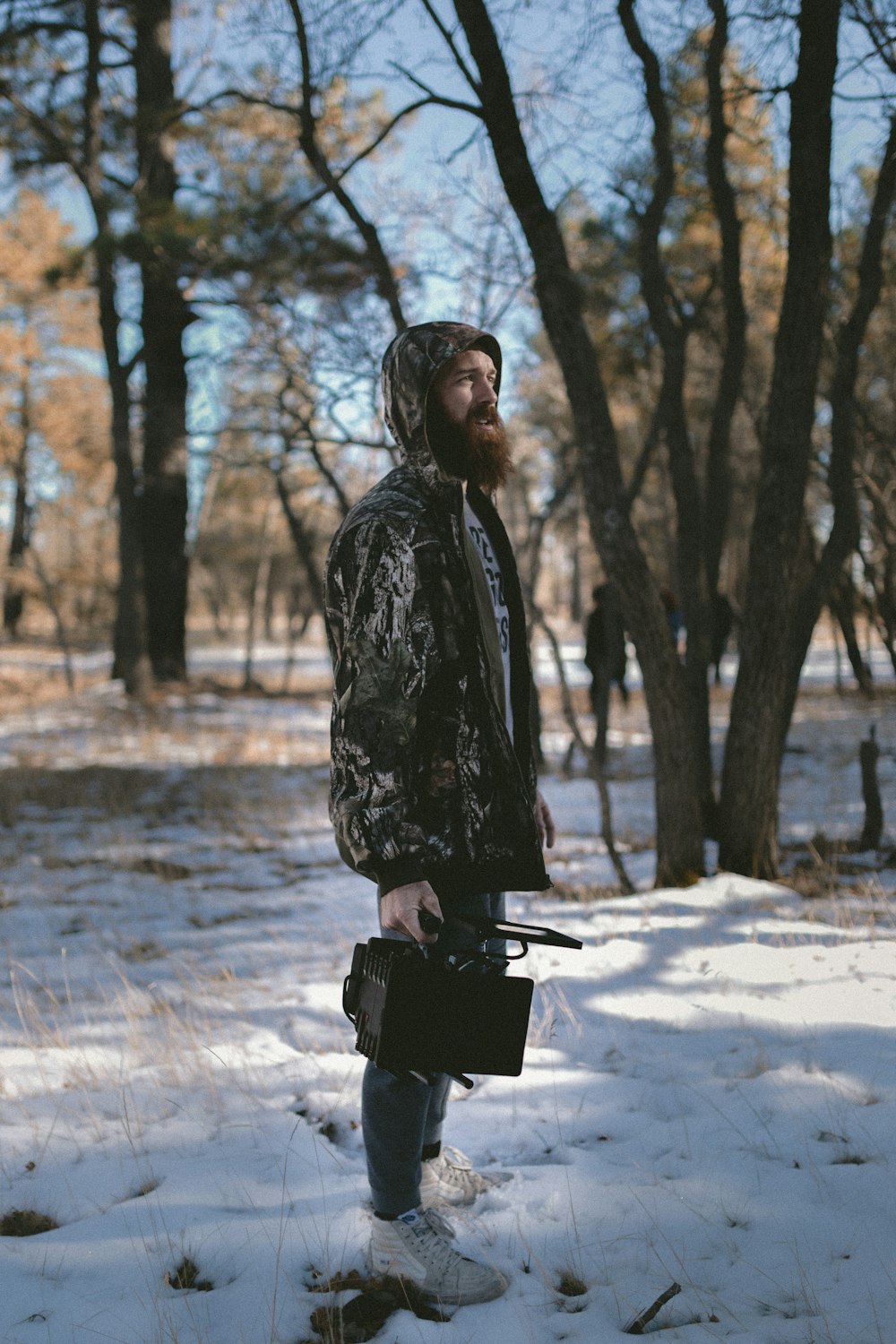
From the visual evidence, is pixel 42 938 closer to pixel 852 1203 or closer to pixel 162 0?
pixel 852 1203

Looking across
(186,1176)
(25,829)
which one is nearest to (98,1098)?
(186,1176)

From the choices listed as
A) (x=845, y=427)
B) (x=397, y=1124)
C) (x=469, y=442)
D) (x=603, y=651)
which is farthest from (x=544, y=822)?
(x=603, y=651)

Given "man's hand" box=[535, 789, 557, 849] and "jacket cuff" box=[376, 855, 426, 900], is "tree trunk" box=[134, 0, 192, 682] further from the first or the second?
"jacket cuff" box=[376, 855, 426, 900]

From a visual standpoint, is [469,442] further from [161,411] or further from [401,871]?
[161,411]

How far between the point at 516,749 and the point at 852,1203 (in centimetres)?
125

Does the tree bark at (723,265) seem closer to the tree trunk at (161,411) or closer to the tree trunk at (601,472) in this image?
the tree trunk at (601,472)

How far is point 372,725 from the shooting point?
6.01ft

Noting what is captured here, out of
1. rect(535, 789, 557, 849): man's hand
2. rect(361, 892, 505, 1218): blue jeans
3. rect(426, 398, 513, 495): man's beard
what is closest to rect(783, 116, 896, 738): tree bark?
rect(535, 789, 557, 849): man's hand

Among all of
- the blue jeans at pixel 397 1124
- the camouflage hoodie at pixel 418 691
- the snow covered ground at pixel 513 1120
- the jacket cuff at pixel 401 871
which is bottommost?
the snow covered ground at pixel 513 1120

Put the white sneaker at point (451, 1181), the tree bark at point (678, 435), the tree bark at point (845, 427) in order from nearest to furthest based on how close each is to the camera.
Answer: the white sneaker at point (451, 1181), the tree bark at point (845, 427), the tree bark at point (678, 435)

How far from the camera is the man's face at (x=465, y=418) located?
202 cm

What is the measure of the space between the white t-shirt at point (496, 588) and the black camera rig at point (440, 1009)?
0.52 meters

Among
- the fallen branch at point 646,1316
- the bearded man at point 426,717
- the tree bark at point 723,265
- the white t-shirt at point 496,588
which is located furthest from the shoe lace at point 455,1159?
the tree bark at point 723,265

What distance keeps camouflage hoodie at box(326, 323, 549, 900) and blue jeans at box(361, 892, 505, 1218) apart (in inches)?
4.5
